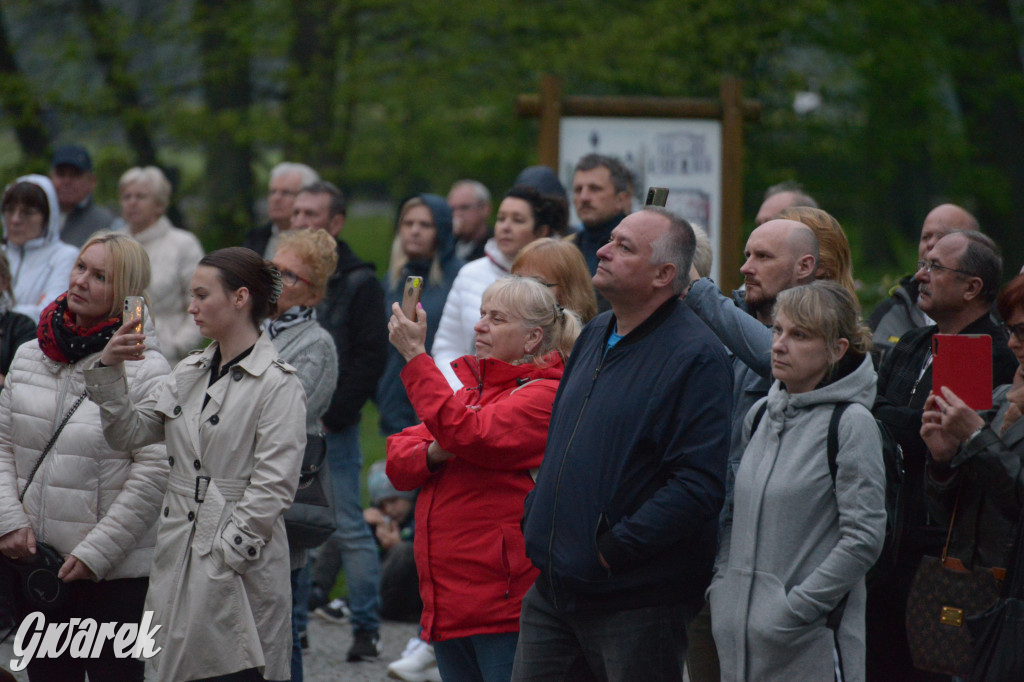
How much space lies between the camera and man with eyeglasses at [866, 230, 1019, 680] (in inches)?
170

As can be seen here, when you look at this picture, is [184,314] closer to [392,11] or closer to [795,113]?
[392,11]

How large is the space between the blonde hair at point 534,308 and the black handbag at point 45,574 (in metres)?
1.65

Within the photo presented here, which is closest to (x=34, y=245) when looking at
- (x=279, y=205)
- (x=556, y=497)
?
(x=279, y=205)

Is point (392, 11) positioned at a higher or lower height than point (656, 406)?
higher

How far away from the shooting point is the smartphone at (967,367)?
3617 mm

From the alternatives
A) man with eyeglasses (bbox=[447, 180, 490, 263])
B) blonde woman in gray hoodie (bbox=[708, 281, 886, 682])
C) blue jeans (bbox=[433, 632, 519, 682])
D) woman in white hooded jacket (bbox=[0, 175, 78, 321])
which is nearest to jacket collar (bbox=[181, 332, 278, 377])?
blue jeans (bbox=[433, 632, 519, 682])

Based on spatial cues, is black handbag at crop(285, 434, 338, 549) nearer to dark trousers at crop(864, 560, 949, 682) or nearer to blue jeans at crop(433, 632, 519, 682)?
blue jeans at crop(433, 632, 519, 682)

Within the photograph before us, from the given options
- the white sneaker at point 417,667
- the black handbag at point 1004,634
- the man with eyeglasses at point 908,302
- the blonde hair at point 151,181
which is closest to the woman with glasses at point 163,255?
the blonde hair at point 151,181

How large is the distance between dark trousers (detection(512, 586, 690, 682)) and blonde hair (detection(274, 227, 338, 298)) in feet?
7.00

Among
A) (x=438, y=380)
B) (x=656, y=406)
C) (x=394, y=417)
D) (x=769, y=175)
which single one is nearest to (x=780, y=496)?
(x=656, y=406)

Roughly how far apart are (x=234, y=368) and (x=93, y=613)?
114 centimetres

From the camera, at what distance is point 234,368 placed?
13.8ft

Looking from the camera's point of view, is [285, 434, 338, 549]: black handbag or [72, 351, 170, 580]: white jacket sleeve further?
[285, 434, 338, 549]: black handbag

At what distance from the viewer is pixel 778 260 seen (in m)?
4.28
